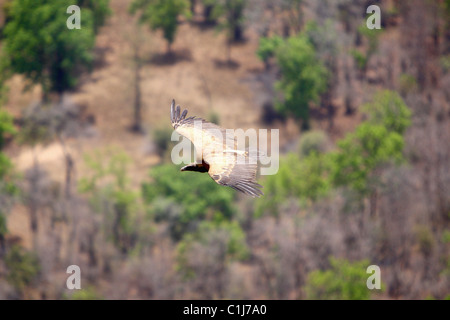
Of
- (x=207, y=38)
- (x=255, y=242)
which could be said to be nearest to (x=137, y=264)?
(x=255, y=242)

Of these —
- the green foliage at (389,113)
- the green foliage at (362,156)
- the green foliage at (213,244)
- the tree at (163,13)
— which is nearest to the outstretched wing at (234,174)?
the green foliage at (213,244)

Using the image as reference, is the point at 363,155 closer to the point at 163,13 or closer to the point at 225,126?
the point at 225,126

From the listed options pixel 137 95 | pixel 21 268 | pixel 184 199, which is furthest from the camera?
pixel 137 95

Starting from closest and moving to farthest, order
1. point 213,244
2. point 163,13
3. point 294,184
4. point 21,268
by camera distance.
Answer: point 213,244 < point 21,268 < point 294,184 < point 163,13

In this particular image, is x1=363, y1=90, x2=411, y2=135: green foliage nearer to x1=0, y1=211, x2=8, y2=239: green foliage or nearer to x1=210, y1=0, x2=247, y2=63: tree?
x1=210, y1=0, x2=247, y2=63: tree

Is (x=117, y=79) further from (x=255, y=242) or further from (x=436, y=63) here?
(x=436, y=63)

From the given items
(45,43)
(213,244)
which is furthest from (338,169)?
(45,43)
